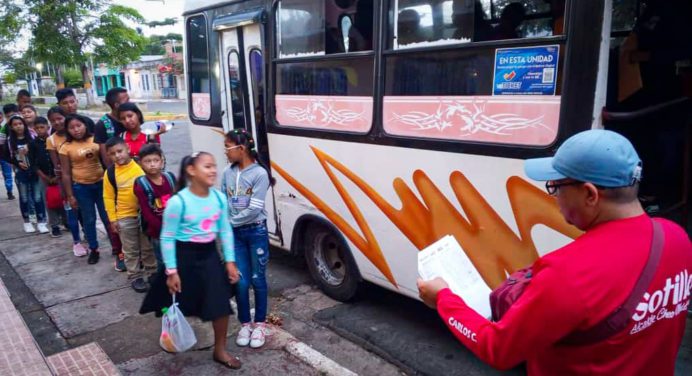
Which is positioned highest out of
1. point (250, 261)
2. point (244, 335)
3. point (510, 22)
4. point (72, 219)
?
point (510, 22)

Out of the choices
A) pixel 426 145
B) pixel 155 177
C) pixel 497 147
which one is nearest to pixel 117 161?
pixel 155 177

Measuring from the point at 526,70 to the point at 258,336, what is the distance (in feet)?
8.47

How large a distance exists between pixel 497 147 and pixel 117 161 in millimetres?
3288

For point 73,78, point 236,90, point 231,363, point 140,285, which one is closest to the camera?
point 231,363

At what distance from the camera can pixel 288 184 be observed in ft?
15.2

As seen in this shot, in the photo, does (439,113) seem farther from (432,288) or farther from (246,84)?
(246,84)

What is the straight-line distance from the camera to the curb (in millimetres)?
3416

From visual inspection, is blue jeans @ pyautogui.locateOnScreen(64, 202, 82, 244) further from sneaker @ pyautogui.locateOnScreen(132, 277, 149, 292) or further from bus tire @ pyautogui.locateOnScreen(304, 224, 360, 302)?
bus tire @ pyautogui.locateOnScreen(304, 224, 360, 302)

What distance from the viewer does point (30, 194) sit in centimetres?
706

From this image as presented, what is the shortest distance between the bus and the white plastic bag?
1.49 meters

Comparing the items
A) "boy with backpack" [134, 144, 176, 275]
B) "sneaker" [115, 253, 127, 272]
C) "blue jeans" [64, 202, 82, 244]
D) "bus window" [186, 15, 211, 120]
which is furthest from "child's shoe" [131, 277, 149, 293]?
"bus window" [186, 15, 211, 120]

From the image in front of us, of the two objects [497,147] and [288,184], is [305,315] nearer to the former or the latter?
[288,184]

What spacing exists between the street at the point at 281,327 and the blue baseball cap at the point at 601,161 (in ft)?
7.21

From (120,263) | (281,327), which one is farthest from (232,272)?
(120,263)
